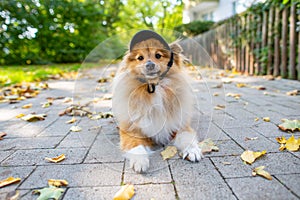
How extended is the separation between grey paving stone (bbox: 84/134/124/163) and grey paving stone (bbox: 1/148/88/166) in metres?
0.08

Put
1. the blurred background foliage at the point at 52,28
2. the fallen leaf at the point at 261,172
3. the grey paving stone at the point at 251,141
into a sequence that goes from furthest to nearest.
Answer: the blurred background foliage at the point at 52,28
the grey paving stone at the point at 251,141
the fallen leaf at the point at 261,172

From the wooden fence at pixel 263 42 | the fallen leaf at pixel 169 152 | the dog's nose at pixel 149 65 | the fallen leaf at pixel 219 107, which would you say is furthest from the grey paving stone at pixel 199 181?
the wooden fence at pixel 263 42

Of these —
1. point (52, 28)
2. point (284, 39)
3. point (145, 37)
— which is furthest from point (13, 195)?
point (52, 28)

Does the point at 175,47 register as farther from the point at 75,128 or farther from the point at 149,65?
the point at 75,128

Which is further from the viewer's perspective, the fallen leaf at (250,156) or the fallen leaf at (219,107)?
the fallen leaf at (219,107)

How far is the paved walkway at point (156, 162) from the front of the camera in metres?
1.42

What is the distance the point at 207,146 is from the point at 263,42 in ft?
16.7

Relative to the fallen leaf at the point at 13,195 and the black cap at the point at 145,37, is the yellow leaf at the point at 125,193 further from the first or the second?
the black cap at the point at 145,37

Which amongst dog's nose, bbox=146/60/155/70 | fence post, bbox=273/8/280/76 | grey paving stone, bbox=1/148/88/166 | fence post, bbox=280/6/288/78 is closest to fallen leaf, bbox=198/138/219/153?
dog's nose, bbox=146/60/155/70

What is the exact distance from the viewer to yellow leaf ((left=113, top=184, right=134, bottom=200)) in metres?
1.34

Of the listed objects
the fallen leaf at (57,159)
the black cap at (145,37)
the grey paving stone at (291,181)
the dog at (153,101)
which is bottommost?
the grey paving stone at (291,181)

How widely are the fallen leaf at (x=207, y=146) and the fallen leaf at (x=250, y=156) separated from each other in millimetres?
227

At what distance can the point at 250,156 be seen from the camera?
5.87 feet

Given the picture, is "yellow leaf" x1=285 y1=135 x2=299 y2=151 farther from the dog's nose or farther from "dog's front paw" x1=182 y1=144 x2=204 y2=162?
the dog's nose
